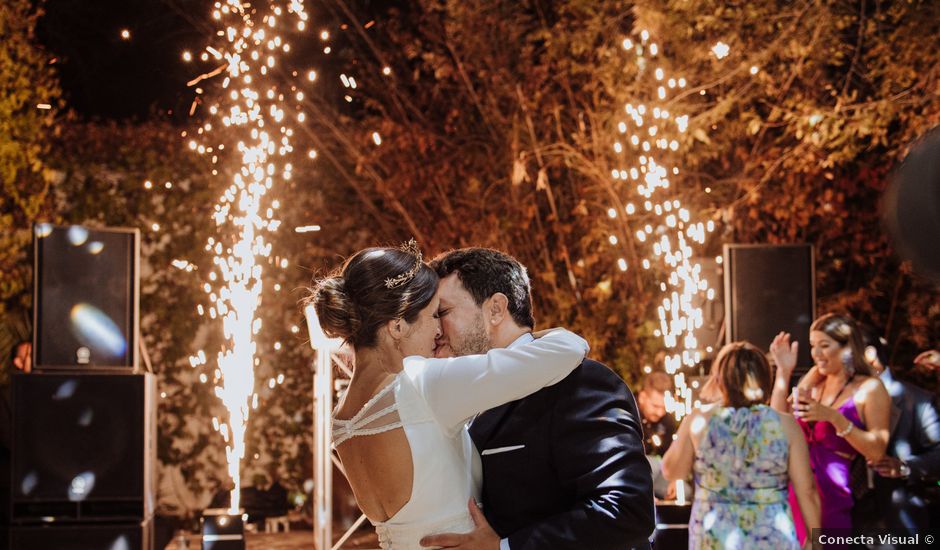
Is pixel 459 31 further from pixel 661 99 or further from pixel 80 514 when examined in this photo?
pixel 80 514

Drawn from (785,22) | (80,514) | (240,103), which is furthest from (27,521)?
(785,22)

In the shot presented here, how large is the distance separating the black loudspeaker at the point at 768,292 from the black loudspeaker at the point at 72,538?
3.52 meters

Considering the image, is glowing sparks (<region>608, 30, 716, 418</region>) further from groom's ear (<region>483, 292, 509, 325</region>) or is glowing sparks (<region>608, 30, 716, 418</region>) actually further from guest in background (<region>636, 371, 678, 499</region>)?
groom's ear (<region>483, 292, 509, 325</region>)

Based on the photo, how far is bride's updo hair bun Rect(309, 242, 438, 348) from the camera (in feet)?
6.97

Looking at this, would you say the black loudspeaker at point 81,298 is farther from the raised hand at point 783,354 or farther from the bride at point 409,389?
the bride at point 409,389

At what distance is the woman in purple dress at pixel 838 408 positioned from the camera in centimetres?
420

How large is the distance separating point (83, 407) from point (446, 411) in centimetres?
419

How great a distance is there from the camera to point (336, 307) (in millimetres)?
2123

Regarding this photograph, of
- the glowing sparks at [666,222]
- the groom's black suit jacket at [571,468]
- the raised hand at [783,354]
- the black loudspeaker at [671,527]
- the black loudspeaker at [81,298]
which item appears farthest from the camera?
the glowing sparks at [666,222]

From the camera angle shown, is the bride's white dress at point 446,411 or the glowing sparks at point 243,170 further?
the glowing sparks at point 243,170

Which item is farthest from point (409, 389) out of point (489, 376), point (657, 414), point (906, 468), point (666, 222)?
point (666, 222)

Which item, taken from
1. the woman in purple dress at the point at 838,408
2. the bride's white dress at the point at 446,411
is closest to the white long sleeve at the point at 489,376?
the bride's white dress at the point at 446,411

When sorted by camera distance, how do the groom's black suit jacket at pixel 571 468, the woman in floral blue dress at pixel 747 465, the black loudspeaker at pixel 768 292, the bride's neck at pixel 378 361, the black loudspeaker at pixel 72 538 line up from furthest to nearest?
1. the black loudspeaker at pixel 768 292
2. the black loudspeaker at pixel 72 538
3. the woman in floral blue dress at pixel 747 465
4. the bride's neck at pixel 378 361
5. the groom's black suit jacket at pixel 571 468

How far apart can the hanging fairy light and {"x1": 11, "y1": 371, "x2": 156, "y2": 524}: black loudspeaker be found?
303cm
